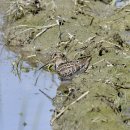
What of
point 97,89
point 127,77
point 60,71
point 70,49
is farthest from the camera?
point 70,49

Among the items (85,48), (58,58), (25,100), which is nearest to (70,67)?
(58,58)

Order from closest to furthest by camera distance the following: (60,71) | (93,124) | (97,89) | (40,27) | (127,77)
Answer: (93,124) → (97,89) → (127,77) → (60,71) → (40,27)

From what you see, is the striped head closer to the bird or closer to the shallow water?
the bird

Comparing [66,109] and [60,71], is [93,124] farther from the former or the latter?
[60,71]

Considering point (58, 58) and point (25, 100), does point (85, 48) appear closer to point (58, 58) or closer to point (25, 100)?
point (58, 58)

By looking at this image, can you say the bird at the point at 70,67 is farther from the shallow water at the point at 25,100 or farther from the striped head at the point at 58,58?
the shallow water at the point at 25,100

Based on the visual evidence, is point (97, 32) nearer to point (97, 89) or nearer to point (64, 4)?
point (64, 4)

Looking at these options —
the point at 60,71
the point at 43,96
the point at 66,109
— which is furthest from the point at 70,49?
the point at 66,109

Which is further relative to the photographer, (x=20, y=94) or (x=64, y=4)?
(x=64, y=4)

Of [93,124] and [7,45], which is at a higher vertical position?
[93,124]

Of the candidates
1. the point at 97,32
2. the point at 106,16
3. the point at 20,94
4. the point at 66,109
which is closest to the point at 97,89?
the point at 66,109
